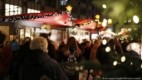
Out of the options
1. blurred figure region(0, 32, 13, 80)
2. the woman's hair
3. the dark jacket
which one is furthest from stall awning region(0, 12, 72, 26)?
the dark jacket

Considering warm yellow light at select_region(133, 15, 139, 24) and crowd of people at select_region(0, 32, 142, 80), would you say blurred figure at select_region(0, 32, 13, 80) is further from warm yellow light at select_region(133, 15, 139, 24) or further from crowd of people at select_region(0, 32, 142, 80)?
warm yellow light at select_region(133, 15, 139, 24)

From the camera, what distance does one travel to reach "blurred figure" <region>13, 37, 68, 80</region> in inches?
257

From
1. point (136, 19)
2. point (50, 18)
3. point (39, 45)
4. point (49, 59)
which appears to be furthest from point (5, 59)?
point (136, 19)

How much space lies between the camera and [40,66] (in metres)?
6.54

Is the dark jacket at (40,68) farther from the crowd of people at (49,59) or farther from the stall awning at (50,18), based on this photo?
the stall awning at (50,18)

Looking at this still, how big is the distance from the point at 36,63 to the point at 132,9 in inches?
120

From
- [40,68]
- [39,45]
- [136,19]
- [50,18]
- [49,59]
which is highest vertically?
[136,19]

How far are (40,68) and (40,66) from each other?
31 mm

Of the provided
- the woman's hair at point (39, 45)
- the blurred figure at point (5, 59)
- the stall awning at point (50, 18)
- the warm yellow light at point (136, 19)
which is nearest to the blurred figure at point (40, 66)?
the woman's hair at point (39, 45)

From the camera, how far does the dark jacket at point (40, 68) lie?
21.4 ft

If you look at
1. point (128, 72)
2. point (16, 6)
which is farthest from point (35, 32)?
point (16, 6)

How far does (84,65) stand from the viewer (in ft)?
12.8

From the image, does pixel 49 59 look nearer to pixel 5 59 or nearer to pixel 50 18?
pixel 5 59

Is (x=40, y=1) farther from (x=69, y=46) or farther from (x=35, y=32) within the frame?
(x=69, y=46)
